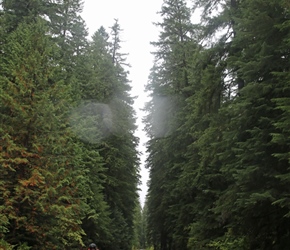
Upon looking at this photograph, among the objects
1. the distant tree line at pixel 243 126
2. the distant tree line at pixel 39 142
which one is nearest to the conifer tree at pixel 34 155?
the distant tree line at pixel 39 142

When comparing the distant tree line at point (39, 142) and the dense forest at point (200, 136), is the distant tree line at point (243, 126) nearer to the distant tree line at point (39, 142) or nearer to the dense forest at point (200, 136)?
the dense forest at point (200, 136)

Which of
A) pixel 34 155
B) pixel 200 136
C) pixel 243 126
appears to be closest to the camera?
pixel 243 126

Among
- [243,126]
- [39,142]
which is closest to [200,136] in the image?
[243,126]

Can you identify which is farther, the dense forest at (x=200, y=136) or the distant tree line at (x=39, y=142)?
the distant tree line at (x=39, y=142)

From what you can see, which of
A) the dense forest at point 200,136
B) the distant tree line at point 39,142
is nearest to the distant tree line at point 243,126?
the dense forest at point 200,136

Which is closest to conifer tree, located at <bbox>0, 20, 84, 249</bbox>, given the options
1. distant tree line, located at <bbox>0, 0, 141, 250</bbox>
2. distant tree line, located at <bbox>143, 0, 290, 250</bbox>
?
distant tree line, located at <bbox>0, 0, 141, 250</bbox>

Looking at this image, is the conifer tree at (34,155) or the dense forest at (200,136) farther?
the conifer tree at (34,155)

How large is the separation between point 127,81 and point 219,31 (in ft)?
62.6

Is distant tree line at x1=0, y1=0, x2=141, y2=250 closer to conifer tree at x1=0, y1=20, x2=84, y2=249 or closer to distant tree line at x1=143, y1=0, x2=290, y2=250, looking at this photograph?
conifer tree at x1=0, y1=20, x2=84, y2=249

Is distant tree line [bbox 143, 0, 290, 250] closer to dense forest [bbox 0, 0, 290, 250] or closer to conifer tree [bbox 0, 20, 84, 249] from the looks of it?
dense forest [bbox 0, 0, 290, 250]

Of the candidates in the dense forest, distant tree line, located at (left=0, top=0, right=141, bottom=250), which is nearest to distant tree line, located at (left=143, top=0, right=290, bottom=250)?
the dense forest

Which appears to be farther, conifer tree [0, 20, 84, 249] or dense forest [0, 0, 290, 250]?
conifer tree [0, 20, 84, 249]

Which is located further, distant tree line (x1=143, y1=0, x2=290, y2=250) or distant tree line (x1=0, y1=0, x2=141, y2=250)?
distant tree line (x1=0, y1=0, x2=141, y2=250)

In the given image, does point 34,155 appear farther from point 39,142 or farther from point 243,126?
point 243,126
